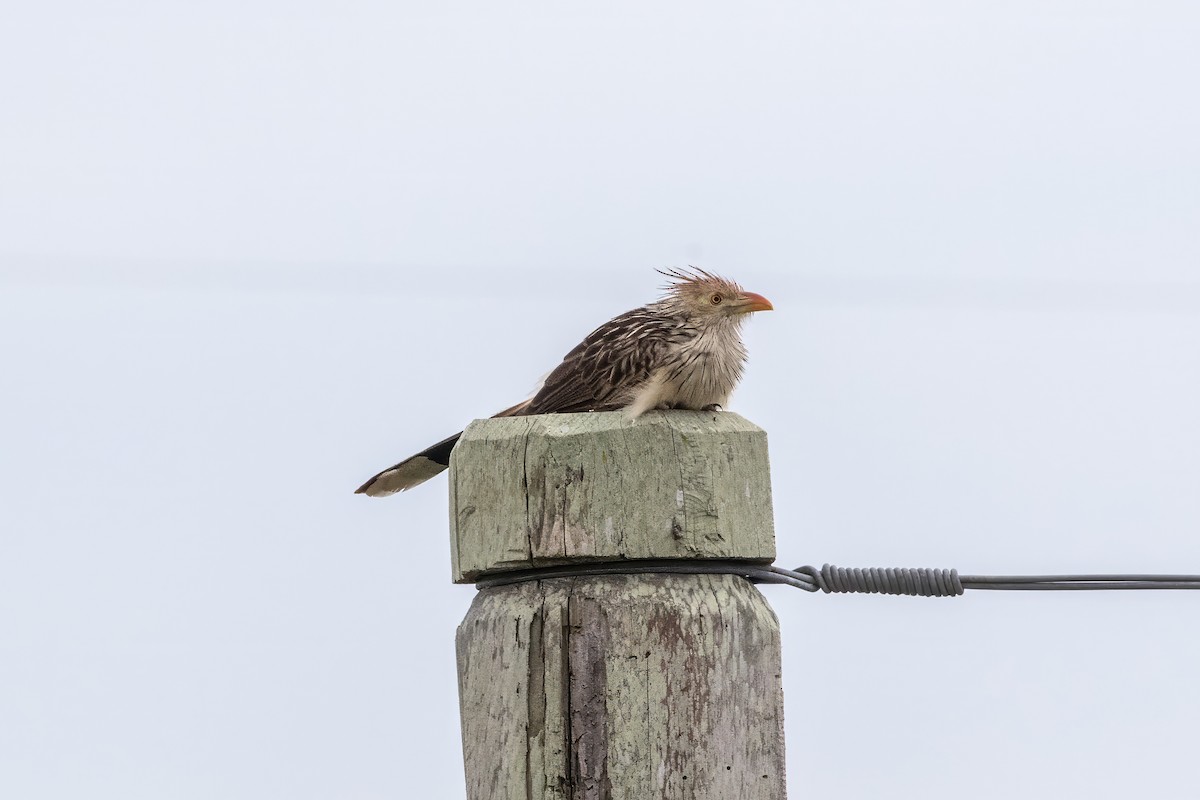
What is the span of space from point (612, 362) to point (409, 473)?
2.13ft

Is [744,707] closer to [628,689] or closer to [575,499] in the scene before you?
[628,689]

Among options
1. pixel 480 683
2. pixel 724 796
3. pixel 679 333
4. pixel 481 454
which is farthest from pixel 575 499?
pixel 679 333

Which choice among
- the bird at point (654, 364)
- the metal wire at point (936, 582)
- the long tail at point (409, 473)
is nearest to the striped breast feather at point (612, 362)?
the bird at point (654, 364)

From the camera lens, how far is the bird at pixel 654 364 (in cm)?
326

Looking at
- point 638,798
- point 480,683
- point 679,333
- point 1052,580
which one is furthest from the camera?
point 679,333

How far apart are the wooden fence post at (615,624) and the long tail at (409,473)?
83cm

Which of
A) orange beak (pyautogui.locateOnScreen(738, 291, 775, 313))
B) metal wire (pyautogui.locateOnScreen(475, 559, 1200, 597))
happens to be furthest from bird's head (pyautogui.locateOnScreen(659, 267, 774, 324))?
metal wire (pyautogui.locateOnScreen(475, 559, 1200, 597))

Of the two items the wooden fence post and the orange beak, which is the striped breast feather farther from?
the wooden fence post

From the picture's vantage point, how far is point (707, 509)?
2.32m

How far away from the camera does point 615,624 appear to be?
2.24 m

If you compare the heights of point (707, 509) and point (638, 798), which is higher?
point (707, 509)

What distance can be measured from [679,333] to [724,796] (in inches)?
67.9

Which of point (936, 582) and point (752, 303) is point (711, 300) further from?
point (936, 582)

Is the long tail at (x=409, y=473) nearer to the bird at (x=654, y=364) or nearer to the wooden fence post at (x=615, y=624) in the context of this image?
the bird at (x=654, y=364)
